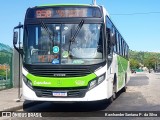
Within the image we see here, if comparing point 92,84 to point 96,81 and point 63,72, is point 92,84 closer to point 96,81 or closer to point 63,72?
point 96,81

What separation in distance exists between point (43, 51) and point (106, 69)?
7.02 feet

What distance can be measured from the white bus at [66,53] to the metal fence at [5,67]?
9038 mm

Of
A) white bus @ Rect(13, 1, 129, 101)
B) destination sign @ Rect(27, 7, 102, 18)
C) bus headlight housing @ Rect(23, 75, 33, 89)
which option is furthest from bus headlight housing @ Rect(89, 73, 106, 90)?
destination sign @ Rect(27, 7, 102, 18)

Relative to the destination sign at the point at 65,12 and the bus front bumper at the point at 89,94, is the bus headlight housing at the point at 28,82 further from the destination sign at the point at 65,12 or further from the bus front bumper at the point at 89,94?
the destination sign at the point at 65,12

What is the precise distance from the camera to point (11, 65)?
23.6 meters

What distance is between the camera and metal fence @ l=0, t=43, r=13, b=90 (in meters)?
21.7

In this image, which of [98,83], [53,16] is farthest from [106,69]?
[53,16]

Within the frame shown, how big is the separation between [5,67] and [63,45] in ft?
35.2

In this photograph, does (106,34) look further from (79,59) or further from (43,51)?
(43,51)

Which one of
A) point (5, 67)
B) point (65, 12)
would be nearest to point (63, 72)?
point (65, 12)

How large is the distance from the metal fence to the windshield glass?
9.37m

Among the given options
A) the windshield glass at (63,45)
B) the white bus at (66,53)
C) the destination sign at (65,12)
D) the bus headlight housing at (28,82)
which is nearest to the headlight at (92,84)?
the white bus at (66,53)

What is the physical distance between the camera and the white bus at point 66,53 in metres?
12.1

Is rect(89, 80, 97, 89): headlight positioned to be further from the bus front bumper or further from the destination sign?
the destination sign
